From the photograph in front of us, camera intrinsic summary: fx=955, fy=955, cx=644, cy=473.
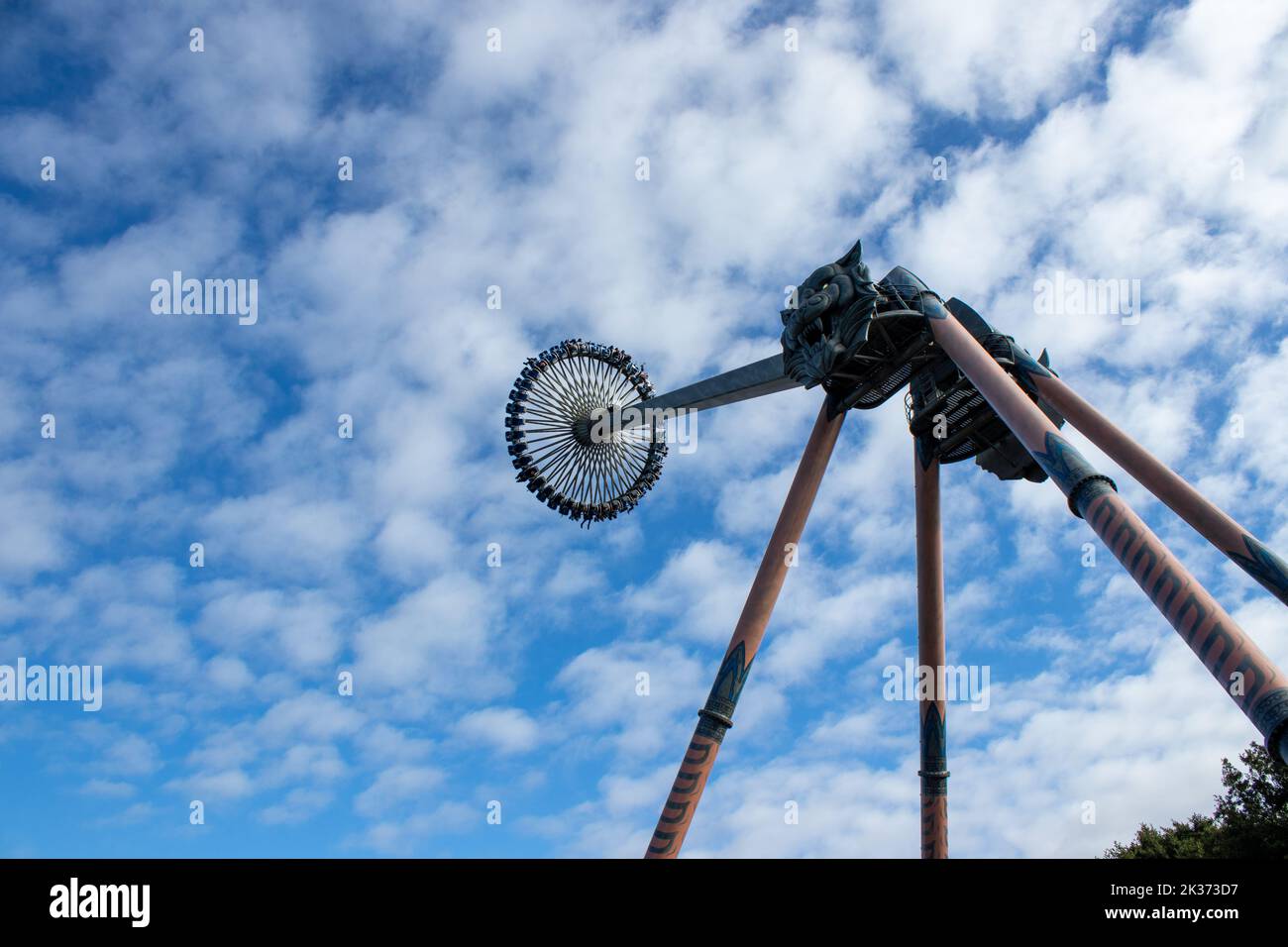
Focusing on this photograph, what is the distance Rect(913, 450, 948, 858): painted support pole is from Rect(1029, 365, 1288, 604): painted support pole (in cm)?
402

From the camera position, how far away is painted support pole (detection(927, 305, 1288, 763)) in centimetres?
1224

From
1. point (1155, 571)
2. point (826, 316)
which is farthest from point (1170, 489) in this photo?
point (826, 316)

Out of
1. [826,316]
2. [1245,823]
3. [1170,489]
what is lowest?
[1245,823]

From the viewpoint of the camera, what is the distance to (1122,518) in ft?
51.4

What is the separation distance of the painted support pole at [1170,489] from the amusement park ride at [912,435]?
0.03 m

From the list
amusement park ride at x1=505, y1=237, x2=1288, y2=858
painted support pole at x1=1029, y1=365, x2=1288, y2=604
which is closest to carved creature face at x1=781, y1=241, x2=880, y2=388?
amusement park ride at x1=505, y1=237, x2=1288, y2=858

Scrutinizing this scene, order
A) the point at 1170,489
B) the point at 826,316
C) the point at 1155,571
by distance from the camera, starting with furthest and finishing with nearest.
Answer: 1. the point at 826,316
2. the point at 1170,489
3. the point at 1155,571

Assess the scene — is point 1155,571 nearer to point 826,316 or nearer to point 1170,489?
point 1170,489

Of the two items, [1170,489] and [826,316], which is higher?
[826,316]

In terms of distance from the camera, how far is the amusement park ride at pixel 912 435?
17.7m

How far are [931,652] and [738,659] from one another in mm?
6117

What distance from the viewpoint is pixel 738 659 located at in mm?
21312
